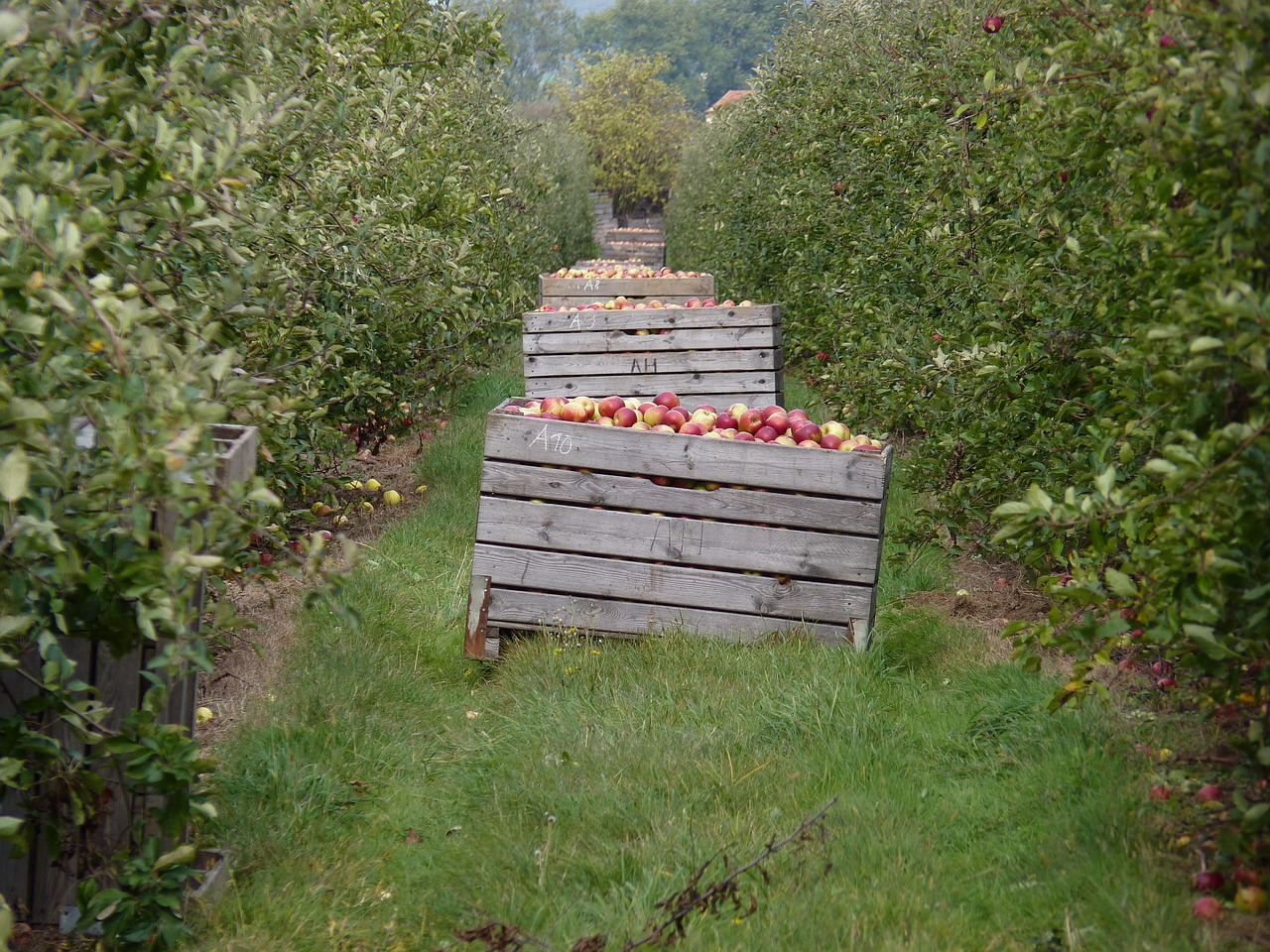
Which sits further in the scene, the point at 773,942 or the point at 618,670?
the point at 618,670

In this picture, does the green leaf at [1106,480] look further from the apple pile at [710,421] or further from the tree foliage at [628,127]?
the tree foliage at [628,127]

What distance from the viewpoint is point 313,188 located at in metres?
5.61

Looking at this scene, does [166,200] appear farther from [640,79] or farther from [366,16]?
[640,79]

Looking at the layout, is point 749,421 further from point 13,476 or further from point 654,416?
point 13,476

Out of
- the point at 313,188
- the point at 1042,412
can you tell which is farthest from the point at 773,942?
the point at 313,188

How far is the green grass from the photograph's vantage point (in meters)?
2.74

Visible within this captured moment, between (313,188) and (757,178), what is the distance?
8542 millimetres

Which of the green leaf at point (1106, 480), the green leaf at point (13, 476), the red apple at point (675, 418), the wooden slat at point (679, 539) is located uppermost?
the green leaf at point (13, 476)

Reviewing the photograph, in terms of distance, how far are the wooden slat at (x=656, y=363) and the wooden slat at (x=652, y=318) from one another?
0.60 ft

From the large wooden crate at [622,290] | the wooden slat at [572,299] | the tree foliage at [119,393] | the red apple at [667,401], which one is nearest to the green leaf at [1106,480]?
the tree foliage at [119,393]

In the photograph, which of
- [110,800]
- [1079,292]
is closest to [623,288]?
[1079,292]

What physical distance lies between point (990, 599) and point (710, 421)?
1590mm

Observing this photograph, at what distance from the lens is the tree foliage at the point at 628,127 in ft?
116

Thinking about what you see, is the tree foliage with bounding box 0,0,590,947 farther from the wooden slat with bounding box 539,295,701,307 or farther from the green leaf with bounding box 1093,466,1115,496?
the wooden slat with bounding box 539,295,701,307
